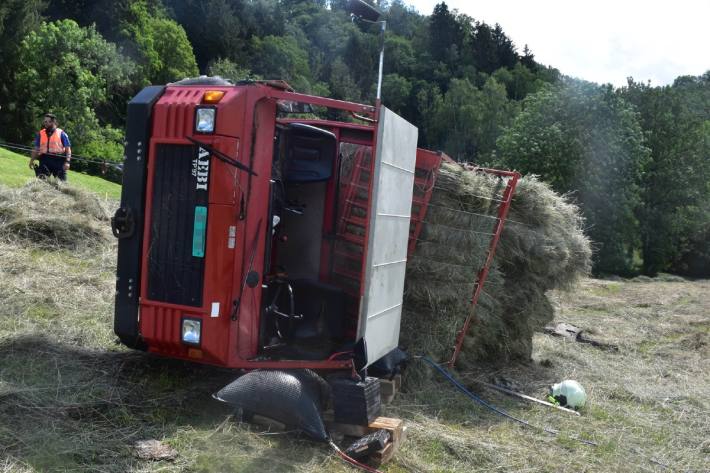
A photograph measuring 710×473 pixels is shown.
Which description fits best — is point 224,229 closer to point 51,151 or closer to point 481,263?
point 481,263

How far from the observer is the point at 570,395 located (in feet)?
23.6

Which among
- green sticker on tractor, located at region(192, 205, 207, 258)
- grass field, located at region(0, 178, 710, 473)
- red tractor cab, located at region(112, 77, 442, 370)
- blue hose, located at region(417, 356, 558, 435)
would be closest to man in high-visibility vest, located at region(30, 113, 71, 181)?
grass field, located at region(0, 178, 710, 473)

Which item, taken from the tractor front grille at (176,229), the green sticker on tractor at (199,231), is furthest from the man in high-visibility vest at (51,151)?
the green sticker on tractor at (199,231)

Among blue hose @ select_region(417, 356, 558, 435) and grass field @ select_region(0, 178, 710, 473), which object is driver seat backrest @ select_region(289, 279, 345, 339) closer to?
grass field @ select_region(0, 178, 710, 473)

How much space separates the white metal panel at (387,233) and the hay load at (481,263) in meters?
1.04

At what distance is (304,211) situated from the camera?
6.41 metres

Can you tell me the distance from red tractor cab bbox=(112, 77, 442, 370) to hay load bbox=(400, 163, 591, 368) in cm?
154

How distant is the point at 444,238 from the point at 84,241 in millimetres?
4758

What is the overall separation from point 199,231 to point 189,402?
133 cm

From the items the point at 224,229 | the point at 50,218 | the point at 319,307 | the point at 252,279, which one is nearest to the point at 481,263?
the point at 319,307

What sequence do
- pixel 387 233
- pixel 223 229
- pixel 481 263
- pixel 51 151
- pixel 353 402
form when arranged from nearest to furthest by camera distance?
pixel 223 229, pixel 353 402, pixel 387 233, pixel 481 263, pixel 51 151

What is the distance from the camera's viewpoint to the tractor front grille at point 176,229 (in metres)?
5.04

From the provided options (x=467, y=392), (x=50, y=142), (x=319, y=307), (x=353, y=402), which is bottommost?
(x=467, y=392)

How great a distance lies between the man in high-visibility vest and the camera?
11.1 m
